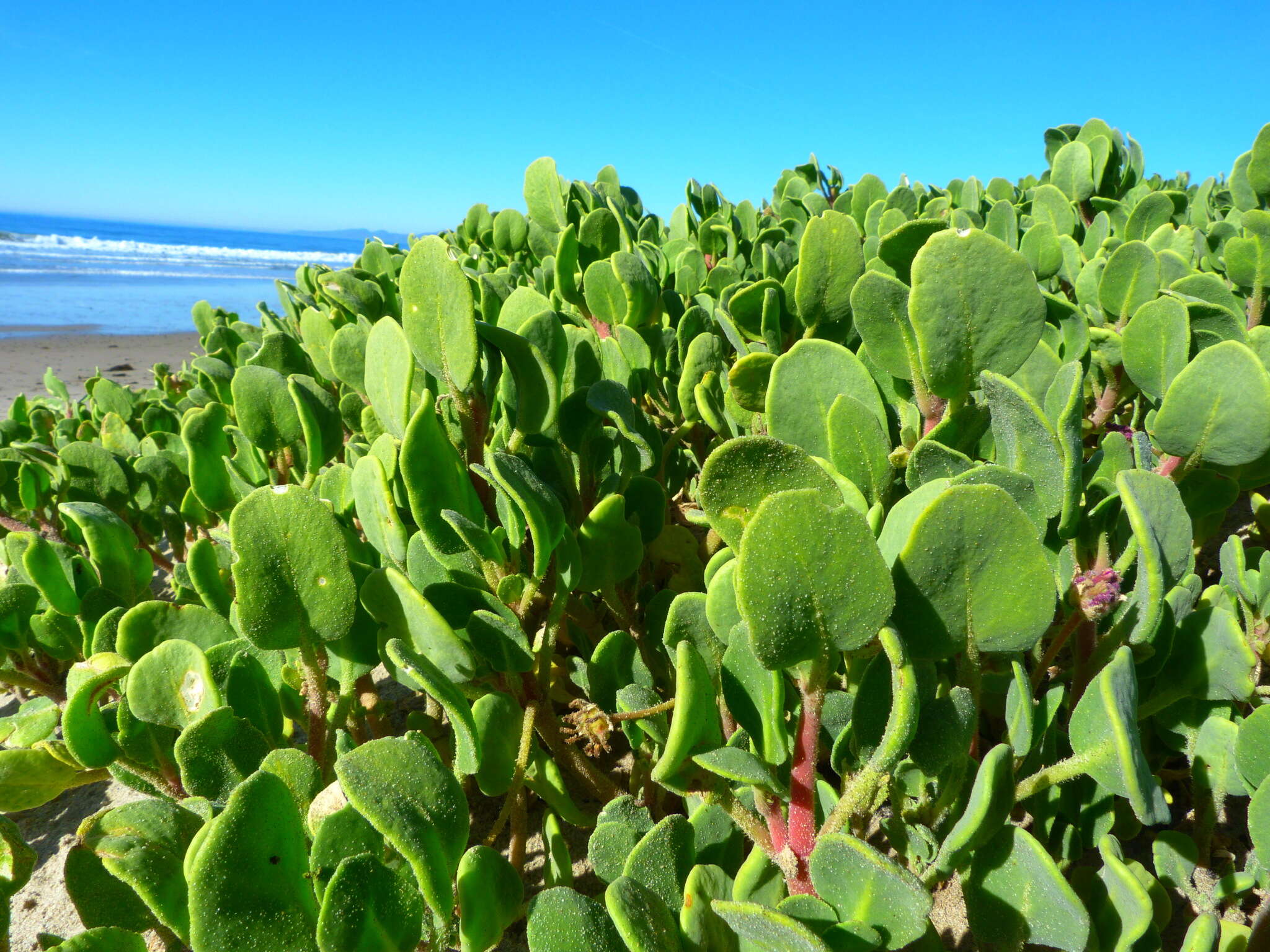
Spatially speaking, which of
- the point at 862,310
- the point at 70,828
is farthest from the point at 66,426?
the point at 862,310

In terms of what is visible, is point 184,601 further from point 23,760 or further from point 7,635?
point 23,760

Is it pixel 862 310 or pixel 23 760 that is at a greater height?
pixel 862 310

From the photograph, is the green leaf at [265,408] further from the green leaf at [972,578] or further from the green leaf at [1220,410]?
the green leaf at [1220,410]

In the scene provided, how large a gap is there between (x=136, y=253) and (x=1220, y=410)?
37.7 metres

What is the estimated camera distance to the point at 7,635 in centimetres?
134

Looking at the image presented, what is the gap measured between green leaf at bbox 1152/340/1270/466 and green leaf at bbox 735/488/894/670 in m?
0.52

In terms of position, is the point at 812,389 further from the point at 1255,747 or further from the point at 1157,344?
the point at 1255,747

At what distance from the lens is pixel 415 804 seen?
71 centimetres

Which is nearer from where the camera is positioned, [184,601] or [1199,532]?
[1199,532]

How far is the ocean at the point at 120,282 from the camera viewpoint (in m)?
13.7

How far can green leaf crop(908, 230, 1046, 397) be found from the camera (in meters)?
0.86

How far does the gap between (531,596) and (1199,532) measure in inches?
38.7

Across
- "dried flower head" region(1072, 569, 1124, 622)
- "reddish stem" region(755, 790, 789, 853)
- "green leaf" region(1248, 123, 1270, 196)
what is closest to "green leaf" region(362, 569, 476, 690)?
"reddish stem" region(755, 790, 789, 853)

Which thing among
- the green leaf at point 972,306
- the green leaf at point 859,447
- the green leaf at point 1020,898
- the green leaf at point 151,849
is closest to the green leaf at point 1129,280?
the green leaf at point 972,306
